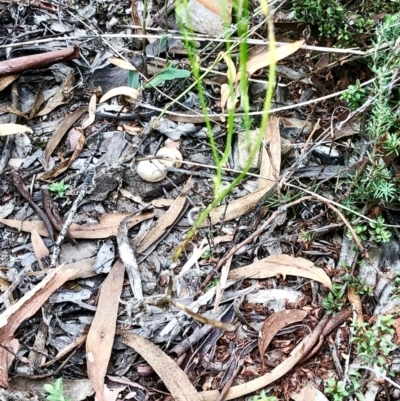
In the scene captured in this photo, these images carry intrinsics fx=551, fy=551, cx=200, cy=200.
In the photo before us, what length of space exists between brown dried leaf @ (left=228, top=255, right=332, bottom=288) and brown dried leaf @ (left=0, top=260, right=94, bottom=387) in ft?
1.46

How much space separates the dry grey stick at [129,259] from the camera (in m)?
1.44

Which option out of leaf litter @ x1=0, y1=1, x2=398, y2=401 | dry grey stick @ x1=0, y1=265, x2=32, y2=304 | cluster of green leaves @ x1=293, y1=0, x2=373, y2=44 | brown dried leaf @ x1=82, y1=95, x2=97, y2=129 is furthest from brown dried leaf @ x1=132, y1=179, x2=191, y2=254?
cluster of green leaves @ x1=293, y1=0, x2=373, y2=44

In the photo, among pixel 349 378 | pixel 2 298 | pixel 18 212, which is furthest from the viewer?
pixel 18 212

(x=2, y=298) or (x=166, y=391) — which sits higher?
(x=2, y=298)

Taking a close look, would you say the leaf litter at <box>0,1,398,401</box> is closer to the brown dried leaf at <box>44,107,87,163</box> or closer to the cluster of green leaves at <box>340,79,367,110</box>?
the brown dried leaf at <box>44,107,87,163</box>

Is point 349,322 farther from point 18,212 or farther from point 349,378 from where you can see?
point 18,212

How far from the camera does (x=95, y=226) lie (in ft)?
5.12

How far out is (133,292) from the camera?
1440mm

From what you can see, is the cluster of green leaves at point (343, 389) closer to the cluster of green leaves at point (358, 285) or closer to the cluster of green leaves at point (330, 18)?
the cluster of green leaves at point (358, 285)

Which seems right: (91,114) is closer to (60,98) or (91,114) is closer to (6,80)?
(60,98)

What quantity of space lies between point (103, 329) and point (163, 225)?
1.12 feet

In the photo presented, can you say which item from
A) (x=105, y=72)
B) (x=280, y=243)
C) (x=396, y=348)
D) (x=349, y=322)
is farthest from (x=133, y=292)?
(x=105, y=72)

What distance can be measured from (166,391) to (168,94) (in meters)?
0.92

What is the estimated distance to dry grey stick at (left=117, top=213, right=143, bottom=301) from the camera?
1.44 metres
